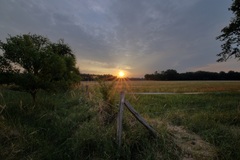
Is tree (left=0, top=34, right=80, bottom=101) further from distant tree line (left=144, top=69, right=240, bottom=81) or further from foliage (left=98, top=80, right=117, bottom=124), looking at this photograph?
distant tree line (left=144, top=69, right=240, bottom=81)

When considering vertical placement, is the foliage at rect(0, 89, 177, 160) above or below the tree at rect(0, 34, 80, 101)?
below

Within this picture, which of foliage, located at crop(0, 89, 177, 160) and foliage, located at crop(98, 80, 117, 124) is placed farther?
foliage, located at crop(98, 80, 117, 124)

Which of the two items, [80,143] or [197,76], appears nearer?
[80,143]

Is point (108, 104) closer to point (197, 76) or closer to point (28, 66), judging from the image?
point (28, 66)

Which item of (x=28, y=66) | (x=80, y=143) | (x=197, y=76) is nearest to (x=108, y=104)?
(x=80, y=143)

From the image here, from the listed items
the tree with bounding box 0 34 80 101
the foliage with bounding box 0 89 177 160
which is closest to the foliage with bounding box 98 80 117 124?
the foliage with bounding box 0 89 177 160

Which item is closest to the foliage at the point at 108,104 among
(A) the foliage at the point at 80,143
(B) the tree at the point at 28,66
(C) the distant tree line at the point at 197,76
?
(A) the foliage at the point at 80,143

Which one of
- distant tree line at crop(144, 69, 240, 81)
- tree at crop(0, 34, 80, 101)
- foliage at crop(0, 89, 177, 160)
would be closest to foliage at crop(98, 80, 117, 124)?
foliage at crop(0, 89, 177, 160)

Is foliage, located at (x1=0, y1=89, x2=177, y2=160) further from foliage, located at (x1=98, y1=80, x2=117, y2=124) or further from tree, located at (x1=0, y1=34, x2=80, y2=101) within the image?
tree, located at (x1=0, y1=34, x2=80, y2=101)

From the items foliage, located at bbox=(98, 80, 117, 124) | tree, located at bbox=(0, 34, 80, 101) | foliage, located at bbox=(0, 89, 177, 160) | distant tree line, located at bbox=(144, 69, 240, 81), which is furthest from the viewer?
distant tree line, located at bbox=(144, 69, 240, 81)

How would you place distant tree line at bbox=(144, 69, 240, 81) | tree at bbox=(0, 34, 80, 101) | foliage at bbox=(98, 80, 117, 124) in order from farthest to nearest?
distant tree line at bbox=(144, 69, 240, 81) < tree at bbox=(0, 34, 80, 101) < foliage at bbox=(98, 80, 117, 124)

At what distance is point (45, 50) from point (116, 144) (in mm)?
9722

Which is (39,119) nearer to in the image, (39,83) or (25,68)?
(39,83)

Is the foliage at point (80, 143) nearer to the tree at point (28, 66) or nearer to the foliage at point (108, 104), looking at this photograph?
the foliage at point (108, 104)
